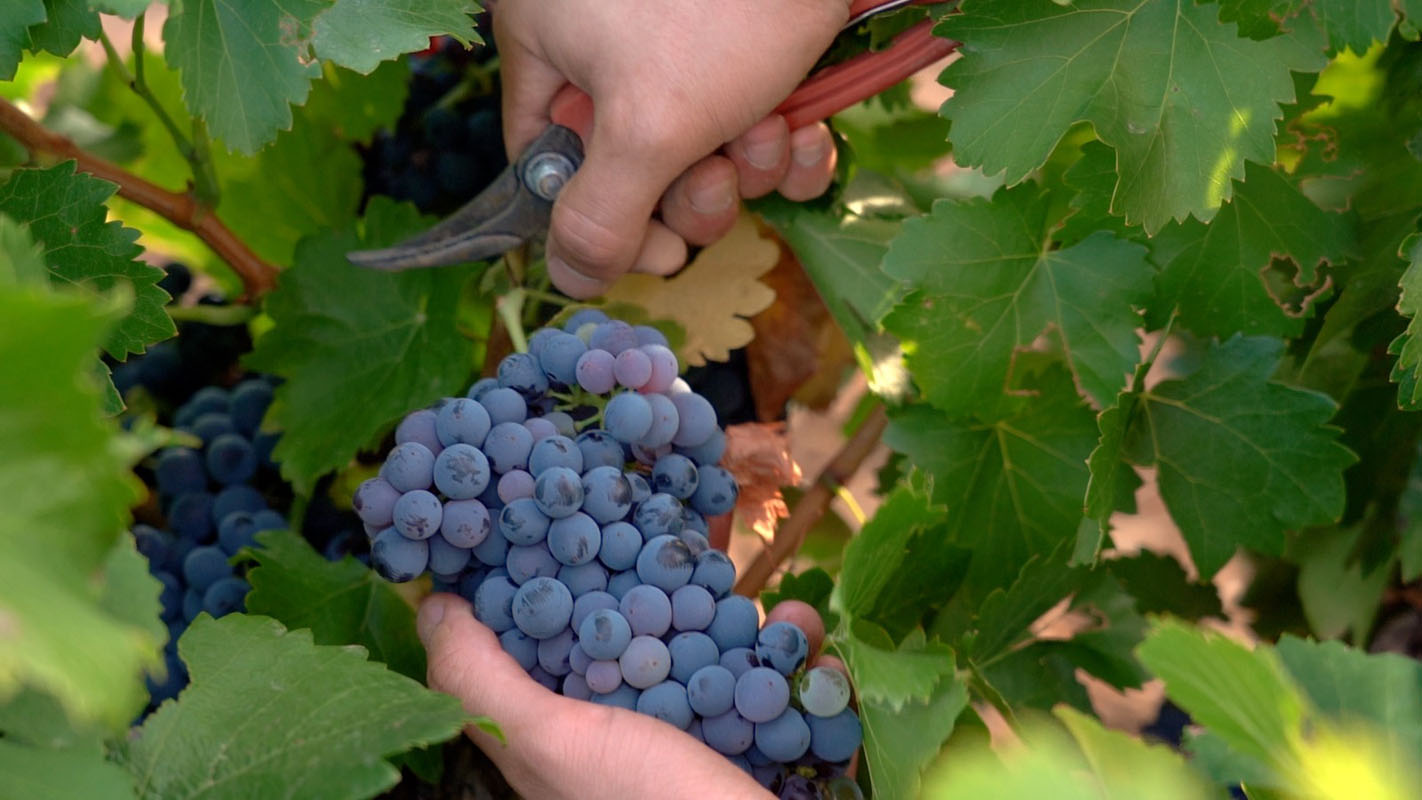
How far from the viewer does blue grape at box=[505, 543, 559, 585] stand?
63 centimetres

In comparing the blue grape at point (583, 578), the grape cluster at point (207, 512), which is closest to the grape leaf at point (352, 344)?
the grape cluster at point (207, 512)

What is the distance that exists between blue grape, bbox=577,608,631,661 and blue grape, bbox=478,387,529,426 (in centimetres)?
13

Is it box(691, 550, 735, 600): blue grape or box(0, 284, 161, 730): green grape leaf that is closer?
box(0, 284, 161, 730): green grape leaf

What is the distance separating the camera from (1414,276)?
68 cm

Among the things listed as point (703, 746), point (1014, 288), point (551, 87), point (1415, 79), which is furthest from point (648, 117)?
point (1415, 79)

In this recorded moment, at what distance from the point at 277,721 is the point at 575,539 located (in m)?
0.17

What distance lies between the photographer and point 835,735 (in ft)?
1.91

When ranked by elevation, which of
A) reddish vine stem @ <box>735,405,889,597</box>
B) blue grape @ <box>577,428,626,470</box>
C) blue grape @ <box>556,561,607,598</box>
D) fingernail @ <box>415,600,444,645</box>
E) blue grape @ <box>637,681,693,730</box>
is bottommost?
reddish vine stem @ <box>735,405,889,597</box>

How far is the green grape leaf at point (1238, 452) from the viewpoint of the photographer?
0.79 m

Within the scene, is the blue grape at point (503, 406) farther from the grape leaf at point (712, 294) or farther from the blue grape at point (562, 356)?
the grape leaf at point (712, 294)

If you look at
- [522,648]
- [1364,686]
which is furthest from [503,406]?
[1364,686]

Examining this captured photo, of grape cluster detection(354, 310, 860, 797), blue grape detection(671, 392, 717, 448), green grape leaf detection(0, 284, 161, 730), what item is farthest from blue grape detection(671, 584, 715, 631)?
green grape leaf detection(0, 284, 161, 730)

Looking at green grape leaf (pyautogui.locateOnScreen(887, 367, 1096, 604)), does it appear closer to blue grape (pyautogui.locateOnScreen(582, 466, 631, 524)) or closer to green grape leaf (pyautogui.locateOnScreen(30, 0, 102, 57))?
blue grape (pyautogui.locateOnScreen(582, 466, 631, 524))

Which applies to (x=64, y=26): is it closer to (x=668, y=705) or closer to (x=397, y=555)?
(x=397, y=555)
